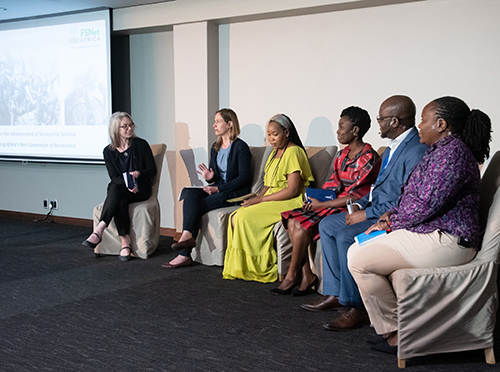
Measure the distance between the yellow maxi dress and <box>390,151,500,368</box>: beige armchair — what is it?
1.40 metres

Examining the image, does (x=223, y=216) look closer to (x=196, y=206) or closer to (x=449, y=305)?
(x=196, y=206)

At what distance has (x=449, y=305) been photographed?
2.15m

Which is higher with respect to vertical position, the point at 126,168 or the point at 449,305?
the point at 126,168

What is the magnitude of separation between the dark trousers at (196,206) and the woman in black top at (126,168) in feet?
1.75

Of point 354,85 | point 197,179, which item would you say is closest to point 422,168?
point 354,85

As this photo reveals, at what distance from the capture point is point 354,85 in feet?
14.3

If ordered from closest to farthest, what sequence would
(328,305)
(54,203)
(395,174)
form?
(395,174), (328,305), (54,203)

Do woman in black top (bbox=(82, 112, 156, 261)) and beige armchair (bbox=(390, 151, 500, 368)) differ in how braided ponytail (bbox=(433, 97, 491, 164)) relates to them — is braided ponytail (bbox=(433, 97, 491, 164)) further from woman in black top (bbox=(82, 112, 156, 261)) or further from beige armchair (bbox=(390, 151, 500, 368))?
woman in black top (bbox=(82, 112, 156, 261))

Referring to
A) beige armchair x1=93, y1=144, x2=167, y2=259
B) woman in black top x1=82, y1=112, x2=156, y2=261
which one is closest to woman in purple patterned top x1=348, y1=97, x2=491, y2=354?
beige armchair x1=93, y1=144, x2=167, y2=259

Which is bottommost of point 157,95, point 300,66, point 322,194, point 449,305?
point 449,305

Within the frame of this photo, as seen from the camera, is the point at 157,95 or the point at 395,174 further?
the point at 157,95

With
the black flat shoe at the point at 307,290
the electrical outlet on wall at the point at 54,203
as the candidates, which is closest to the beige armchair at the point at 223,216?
the black flat shoe at the point at 307,290

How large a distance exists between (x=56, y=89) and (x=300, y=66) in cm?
290

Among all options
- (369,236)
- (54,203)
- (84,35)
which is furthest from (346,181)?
(54,203)
